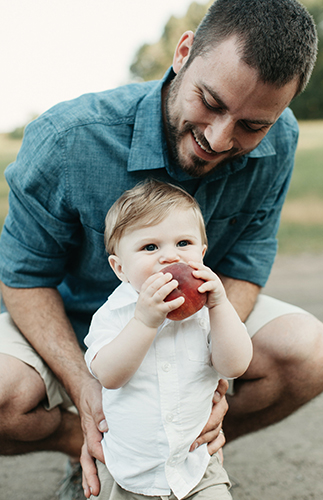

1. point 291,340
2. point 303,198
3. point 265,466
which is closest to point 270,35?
point 291,340

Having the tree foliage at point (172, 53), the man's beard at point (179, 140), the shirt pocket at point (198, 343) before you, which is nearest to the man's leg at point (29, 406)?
the shirt pocket at point (198, 343)

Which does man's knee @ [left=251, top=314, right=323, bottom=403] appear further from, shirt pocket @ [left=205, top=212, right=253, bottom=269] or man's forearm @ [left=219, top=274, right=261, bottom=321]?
shirt pocket @ [left=205, top=212, right=253, bottom=269]

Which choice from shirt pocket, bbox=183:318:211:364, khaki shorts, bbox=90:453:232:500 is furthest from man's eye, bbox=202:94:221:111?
khaki shorts, bbox=90:453:232:500

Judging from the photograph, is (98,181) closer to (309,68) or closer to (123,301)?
(123,301)

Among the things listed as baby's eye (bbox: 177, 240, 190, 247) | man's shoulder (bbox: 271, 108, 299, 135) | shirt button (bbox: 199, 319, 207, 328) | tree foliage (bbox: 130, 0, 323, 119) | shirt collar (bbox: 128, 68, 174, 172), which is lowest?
tree foliage (bbox: 130, 0, 323, 119)

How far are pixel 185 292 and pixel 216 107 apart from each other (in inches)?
30.3

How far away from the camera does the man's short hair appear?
63.5 inches

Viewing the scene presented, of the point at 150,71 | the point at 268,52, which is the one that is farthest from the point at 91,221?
the point at 150,71

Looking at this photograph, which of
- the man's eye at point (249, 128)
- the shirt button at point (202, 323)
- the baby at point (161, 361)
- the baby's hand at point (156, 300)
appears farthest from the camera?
the man's eye at point (249, 128)

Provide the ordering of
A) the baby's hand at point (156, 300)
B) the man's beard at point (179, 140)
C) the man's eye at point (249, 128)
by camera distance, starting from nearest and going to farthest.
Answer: the baby's hand at point (156, 300) < the man's eye at point (249, 128) < the man's beard at point (179, 140)

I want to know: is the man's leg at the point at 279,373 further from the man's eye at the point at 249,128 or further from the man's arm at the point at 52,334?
the man's eye at the point at 249,128

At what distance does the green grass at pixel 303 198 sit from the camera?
696cm

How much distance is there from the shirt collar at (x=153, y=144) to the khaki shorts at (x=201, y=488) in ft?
3.81

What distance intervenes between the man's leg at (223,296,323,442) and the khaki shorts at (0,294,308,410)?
44mm
